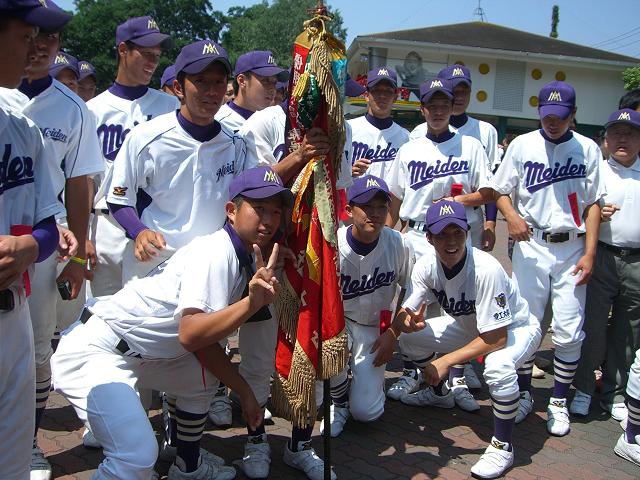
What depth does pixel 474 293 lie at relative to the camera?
4609 millimetres

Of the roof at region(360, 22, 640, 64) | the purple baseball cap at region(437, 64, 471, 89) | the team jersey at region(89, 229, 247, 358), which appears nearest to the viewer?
the team jersey at region(89, 229, 247, 358)

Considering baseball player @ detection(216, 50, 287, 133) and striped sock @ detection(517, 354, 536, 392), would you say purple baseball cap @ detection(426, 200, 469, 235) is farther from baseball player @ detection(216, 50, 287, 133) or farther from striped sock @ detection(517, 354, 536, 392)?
baseball player @ detection(216, 50, 287, 133)

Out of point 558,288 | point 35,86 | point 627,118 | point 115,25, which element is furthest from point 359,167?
point 115,25

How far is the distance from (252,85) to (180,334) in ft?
9.16

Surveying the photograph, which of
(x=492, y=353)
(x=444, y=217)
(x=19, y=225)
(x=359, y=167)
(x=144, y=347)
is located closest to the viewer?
(x=19, y=225)

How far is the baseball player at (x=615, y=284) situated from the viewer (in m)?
5.16

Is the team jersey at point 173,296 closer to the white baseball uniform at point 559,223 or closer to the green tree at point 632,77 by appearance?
the white baseball uniform at point 559,223

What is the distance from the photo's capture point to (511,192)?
17.8 feet

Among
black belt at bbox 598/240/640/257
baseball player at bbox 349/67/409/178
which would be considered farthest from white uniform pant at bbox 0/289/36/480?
black belt at bbox 598/240/640/257

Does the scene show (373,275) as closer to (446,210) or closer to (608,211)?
(446,210)

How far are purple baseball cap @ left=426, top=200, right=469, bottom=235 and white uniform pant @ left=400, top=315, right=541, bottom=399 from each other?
2.74ft

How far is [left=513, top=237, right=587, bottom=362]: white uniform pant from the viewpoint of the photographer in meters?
5.06

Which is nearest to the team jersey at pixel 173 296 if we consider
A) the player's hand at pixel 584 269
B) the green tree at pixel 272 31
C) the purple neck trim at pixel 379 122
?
the player's hand at pixel 584 269

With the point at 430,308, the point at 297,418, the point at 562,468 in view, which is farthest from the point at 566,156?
the point at 297,418
